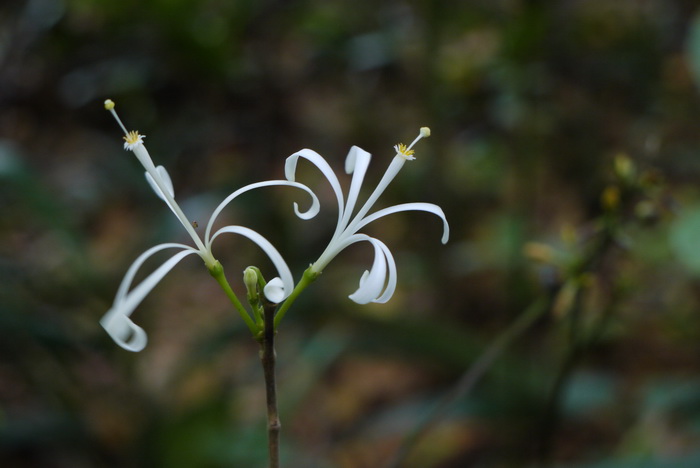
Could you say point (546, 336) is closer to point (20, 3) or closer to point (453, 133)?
point (453, 133)

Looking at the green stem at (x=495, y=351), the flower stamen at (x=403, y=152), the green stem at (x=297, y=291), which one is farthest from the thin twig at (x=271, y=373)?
the green stem at (x=495, y=351)

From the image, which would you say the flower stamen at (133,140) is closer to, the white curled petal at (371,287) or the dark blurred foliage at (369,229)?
the white curled petal at (371,287)

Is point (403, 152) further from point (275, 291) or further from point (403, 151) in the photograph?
point (275, 291)

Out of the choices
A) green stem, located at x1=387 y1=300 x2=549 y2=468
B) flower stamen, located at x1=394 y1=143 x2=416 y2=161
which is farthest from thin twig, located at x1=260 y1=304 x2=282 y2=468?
green stem, located at x1=387 y1=300 x2=549 y2=468

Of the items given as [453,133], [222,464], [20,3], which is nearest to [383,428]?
[222,464]

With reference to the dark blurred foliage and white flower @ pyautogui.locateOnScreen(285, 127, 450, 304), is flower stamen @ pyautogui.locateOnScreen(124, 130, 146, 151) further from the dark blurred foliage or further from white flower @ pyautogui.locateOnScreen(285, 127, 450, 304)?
the dark blurred foliage
